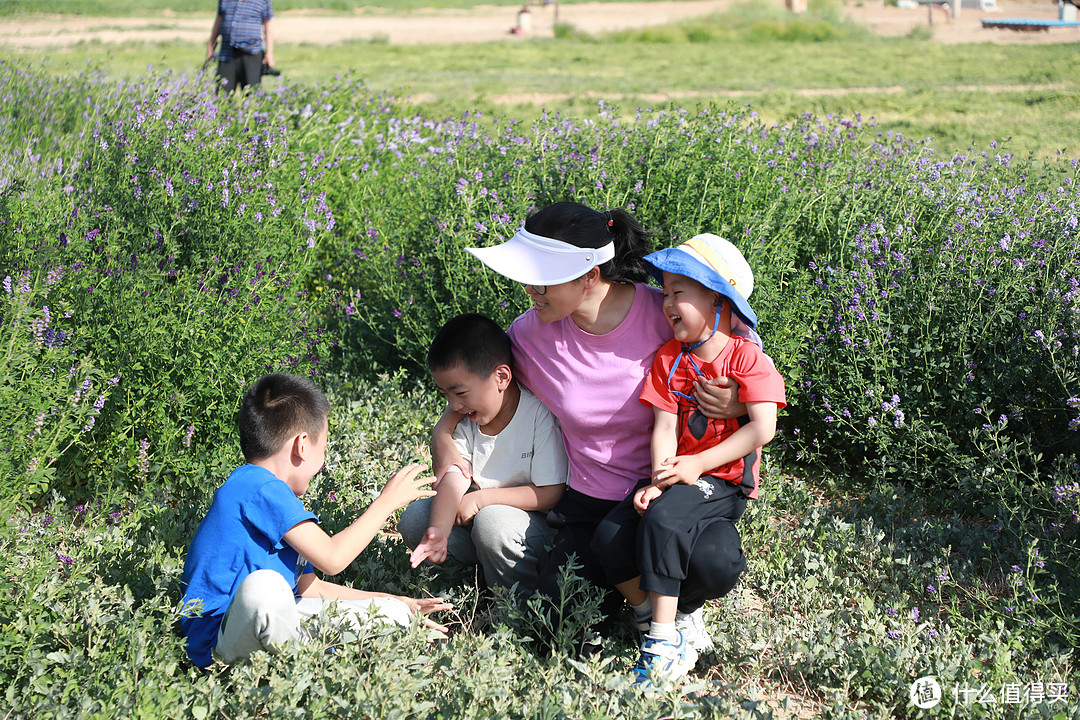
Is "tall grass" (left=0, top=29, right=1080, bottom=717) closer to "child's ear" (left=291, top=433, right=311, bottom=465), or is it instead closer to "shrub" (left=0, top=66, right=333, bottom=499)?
"shrub" (left=0, top=66, right=333, bottom=499)

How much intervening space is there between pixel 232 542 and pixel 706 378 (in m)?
Result: 1.38

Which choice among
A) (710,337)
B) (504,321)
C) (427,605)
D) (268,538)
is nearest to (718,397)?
(710,337)

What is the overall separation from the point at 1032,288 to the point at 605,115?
2464 millimetres

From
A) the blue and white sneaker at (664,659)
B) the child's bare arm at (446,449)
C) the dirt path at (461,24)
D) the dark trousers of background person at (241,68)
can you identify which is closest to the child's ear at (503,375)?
the child's bare arm at (446,449)

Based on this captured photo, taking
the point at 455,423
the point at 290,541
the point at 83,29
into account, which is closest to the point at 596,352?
the point at 455,423

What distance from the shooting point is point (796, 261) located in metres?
4.43

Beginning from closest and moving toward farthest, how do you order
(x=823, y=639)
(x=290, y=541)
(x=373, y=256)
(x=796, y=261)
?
(x=290, y=541) < (x=823, y=639) < (x=796, y=261) < (x=373, y=256)

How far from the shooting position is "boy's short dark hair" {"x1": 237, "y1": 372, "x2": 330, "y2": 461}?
2643 millimetres

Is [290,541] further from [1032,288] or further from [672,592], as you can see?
[1032,288]

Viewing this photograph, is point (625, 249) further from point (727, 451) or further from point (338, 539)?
point (338, 539)

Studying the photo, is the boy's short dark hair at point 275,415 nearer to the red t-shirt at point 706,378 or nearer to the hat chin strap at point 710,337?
the red t-shirt at point 706,378

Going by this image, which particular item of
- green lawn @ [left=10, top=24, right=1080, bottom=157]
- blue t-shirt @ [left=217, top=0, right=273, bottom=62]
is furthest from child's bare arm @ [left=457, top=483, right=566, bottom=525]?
blue t-shirt @ [left=217, top=0, right=273, bottom=62]

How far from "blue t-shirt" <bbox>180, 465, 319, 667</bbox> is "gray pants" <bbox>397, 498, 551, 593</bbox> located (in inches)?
21.8

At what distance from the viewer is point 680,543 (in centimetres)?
262
